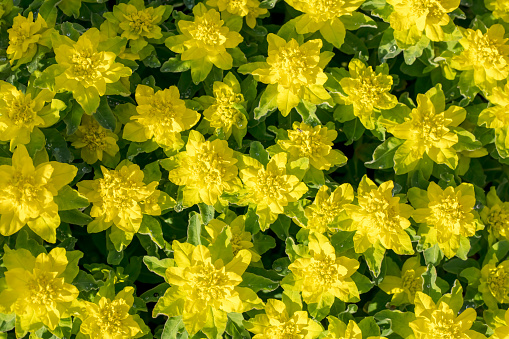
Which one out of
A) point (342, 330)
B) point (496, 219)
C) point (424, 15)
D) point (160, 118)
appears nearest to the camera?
point (342, 330)

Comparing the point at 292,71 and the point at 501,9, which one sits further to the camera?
the point at 501,9

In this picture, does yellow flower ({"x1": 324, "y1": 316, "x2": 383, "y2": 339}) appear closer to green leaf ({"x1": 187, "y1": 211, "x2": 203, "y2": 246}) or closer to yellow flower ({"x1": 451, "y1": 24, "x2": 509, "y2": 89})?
green leaf ({"x1": 187, "y1": 211, "x2": 203, "y2": 246})

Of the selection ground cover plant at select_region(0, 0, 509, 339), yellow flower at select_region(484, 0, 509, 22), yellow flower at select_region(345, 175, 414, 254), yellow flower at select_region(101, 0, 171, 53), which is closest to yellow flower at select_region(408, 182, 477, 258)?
ground cover plant at select_region(0, 0, 509, 339)

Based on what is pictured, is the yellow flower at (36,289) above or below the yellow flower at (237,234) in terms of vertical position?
below

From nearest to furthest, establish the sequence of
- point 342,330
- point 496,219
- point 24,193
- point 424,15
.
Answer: point 24,193, point 342,330, point 424,15, point 496,219

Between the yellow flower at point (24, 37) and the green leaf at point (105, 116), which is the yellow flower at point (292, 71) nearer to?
the green leaf at point (105, 116)

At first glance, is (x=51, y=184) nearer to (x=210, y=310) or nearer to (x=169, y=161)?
(x=169, y=161)

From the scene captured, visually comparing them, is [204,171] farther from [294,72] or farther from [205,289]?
[294,72]

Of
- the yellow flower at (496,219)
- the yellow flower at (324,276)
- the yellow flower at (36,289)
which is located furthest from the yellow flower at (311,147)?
the yellow flower at (36,289)

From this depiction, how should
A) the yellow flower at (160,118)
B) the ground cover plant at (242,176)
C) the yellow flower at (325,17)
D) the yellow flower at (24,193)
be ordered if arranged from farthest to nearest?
1. the yellow flower at (325,17)
2. the yellow flower at (160,118)
3. the ground cover plant at (242,176)
4. the yellow flower at (24,193)

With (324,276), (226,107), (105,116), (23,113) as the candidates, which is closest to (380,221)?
(324,276)
